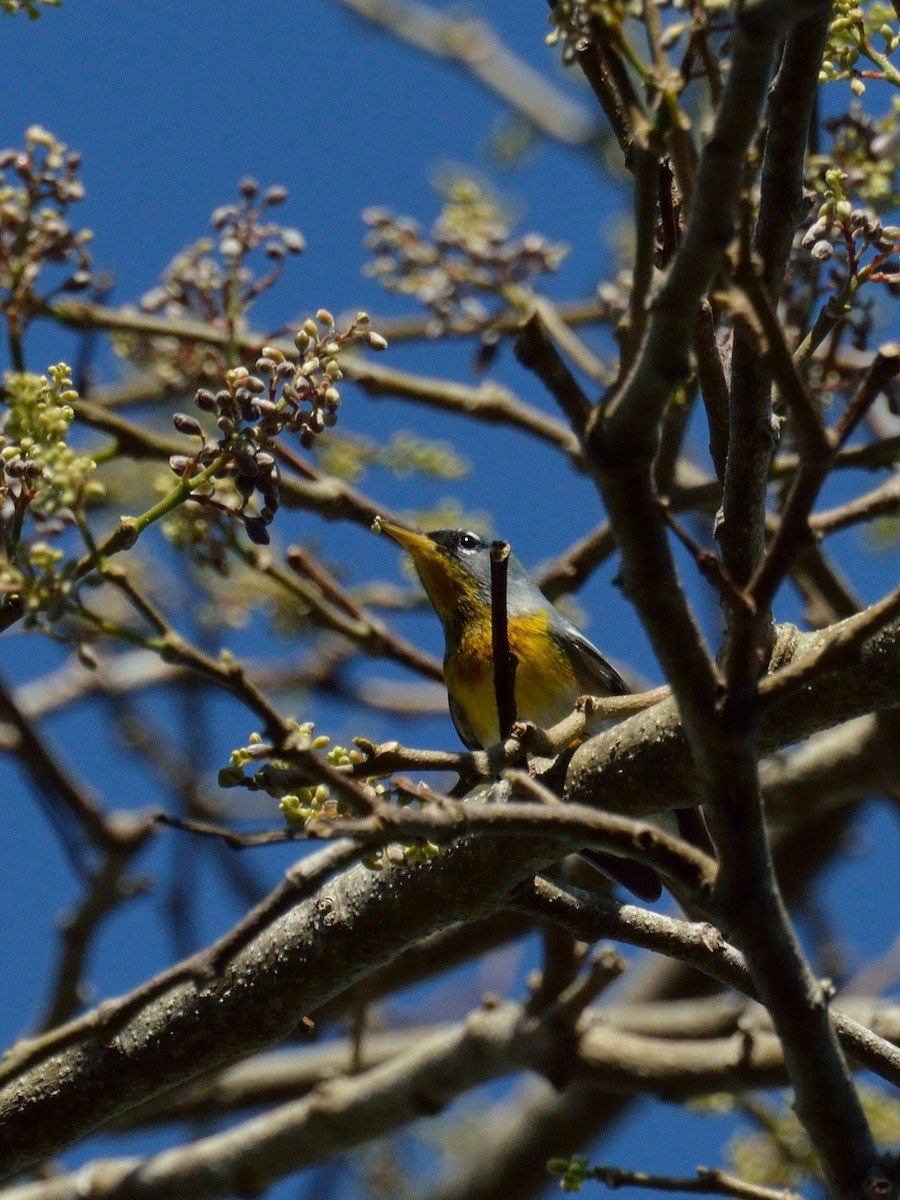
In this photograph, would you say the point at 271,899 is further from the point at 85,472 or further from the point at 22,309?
the point at 22,309

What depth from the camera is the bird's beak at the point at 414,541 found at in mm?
5713

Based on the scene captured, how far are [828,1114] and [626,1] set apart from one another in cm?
156

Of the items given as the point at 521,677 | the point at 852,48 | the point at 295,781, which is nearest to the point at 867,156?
the point at 852,48

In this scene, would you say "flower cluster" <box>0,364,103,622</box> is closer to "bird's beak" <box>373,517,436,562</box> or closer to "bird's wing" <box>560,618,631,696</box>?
"bird's beak" <box>373,517,436,562</box>

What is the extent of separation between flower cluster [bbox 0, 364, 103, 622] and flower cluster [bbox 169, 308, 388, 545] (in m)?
0.24

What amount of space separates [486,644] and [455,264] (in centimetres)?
138

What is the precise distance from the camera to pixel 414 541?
19.3ft

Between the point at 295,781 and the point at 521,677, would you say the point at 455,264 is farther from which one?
the point at 295,781

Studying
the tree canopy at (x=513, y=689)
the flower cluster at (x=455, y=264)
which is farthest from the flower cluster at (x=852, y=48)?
the flower cluster at (x=455, y=264)

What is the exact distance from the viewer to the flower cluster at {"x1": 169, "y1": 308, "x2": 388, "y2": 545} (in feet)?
8.27

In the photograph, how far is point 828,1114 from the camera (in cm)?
217

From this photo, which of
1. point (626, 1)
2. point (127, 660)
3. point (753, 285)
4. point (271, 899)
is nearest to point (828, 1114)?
point (271, 899)

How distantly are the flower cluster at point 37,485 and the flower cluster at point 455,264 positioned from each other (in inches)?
104

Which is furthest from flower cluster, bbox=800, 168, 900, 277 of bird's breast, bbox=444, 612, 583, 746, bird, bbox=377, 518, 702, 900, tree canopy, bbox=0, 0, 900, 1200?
bird's breast, bbox=444, 612, 583, 746
